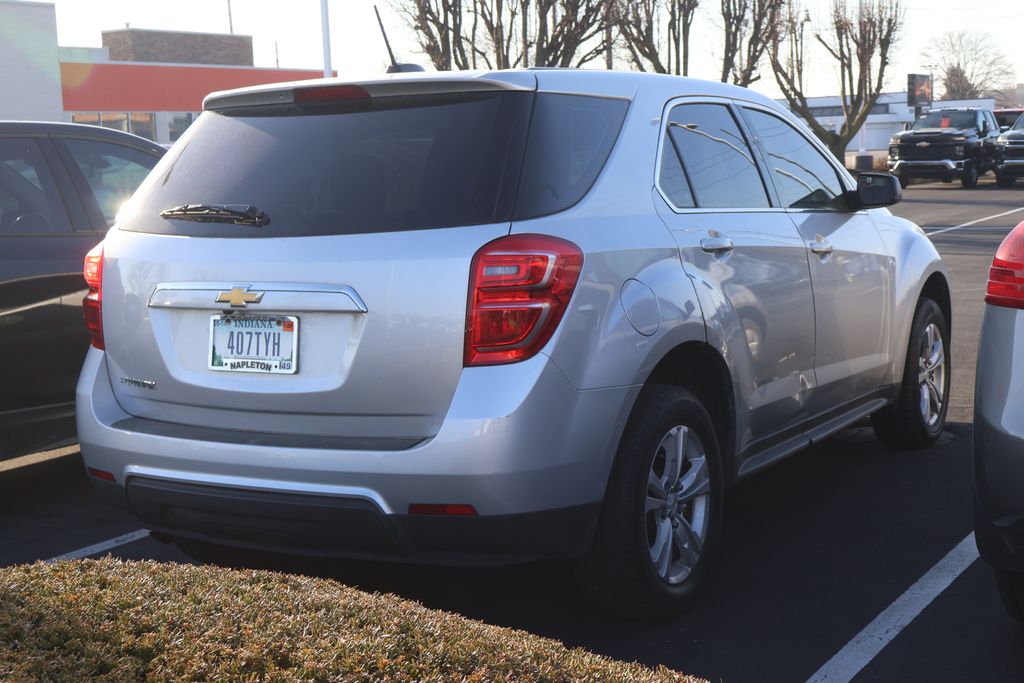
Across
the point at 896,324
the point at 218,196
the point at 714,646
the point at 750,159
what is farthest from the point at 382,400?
the point at 896,324

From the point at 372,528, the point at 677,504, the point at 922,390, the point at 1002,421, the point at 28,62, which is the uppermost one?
the point at 28,62

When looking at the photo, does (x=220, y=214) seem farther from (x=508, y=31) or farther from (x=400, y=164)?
(x=508, y=31)

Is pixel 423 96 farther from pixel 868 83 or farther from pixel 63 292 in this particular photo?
pixel 868 83

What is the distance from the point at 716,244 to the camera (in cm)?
453

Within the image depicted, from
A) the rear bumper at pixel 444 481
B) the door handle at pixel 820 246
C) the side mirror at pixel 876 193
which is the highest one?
the side mirror at pixel 876 193

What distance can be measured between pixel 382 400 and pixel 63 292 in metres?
2.76

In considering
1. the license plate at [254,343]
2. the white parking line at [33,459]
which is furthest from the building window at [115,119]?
the license plate at [254,343]

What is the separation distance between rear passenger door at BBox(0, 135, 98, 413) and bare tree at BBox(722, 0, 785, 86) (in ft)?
115

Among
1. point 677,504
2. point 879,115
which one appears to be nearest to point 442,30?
point 677,504

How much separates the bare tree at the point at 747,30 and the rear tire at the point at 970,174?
743 cm

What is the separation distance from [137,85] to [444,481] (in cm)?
5442

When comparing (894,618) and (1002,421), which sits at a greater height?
(1002,421)

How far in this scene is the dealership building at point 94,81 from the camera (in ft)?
133

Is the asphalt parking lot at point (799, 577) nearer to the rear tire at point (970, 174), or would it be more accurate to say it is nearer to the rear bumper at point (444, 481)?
the rear bumper at point (444, 481)
